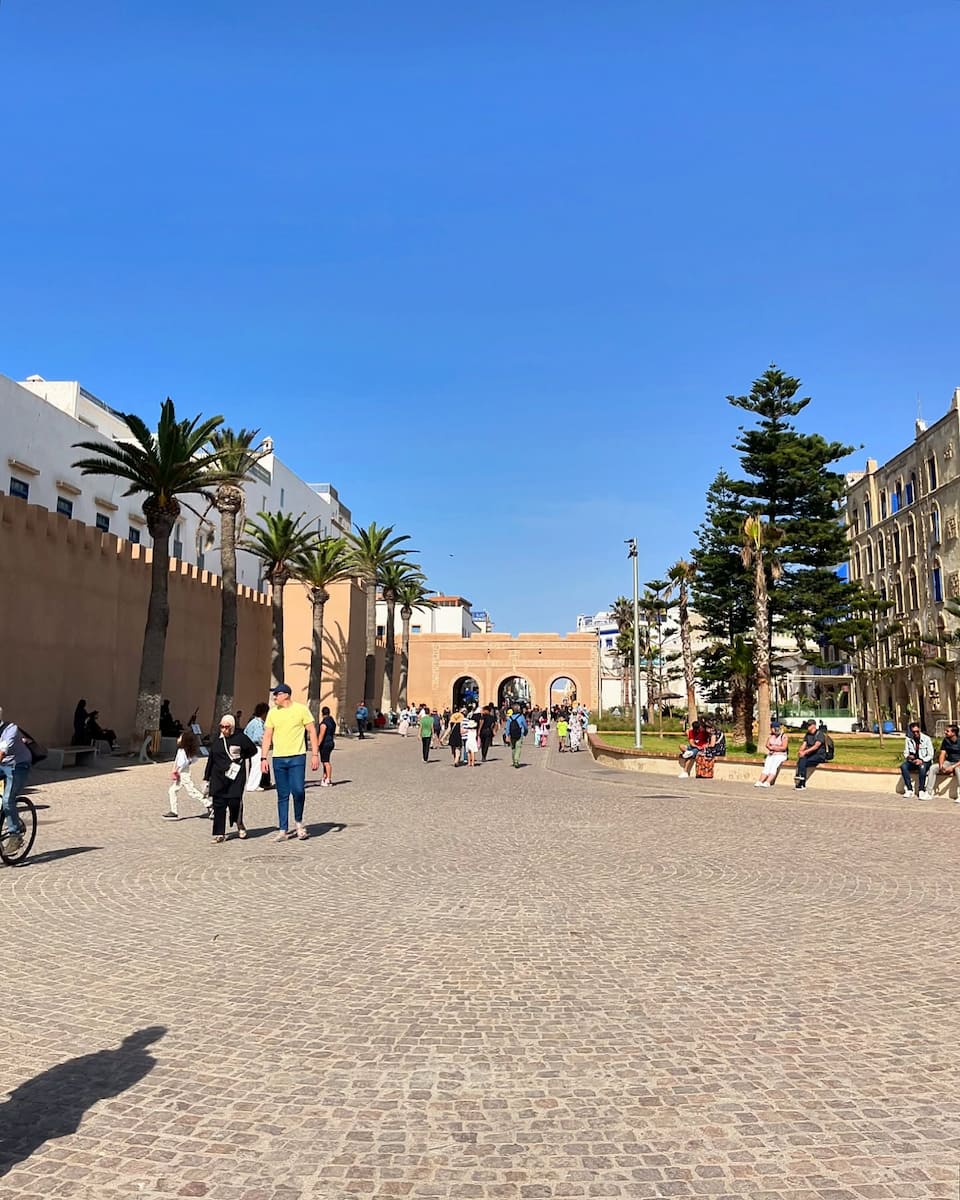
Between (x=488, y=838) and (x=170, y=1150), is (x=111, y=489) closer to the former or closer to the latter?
(x=488, y=838)

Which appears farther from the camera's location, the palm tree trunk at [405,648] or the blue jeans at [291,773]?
the palm tree trunk at [405,648]

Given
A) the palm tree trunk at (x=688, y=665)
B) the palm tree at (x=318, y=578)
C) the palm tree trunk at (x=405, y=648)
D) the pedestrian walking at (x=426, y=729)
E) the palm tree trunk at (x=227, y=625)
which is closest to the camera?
the pedestrian walking at (x=426, y=729)

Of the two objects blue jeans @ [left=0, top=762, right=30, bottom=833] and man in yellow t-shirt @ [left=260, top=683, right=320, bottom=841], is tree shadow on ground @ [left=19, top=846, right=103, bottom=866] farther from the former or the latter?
man in yellow t-shirt @ [left=260, top=683, right=320, bottom=841]

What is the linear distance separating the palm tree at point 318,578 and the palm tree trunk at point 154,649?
15.5 m

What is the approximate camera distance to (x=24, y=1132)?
3354mm

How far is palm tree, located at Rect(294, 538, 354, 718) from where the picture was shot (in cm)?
4172

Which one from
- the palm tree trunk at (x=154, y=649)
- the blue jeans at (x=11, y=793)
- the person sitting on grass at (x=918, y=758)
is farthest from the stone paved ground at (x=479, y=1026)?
the palm tree trunk at (x=154, y=649)

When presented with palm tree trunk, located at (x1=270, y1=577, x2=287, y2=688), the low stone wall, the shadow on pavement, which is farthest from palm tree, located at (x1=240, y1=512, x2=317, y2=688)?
the shadow on pavement

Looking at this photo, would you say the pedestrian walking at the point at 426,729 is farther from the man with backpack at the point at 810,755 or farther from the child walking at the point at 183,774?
the child walking at the point at 183,774

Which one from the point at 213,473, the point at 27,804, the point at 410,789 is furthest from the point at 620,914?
the point at 213,473

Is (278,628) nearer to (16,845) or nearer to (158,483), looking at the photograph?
(158,483)

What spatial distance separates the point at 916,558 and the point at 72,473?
43.8 meters

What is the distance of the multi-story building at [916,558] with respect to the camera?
151 ft

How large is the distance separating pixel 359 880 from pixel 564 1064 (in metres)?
4.33
